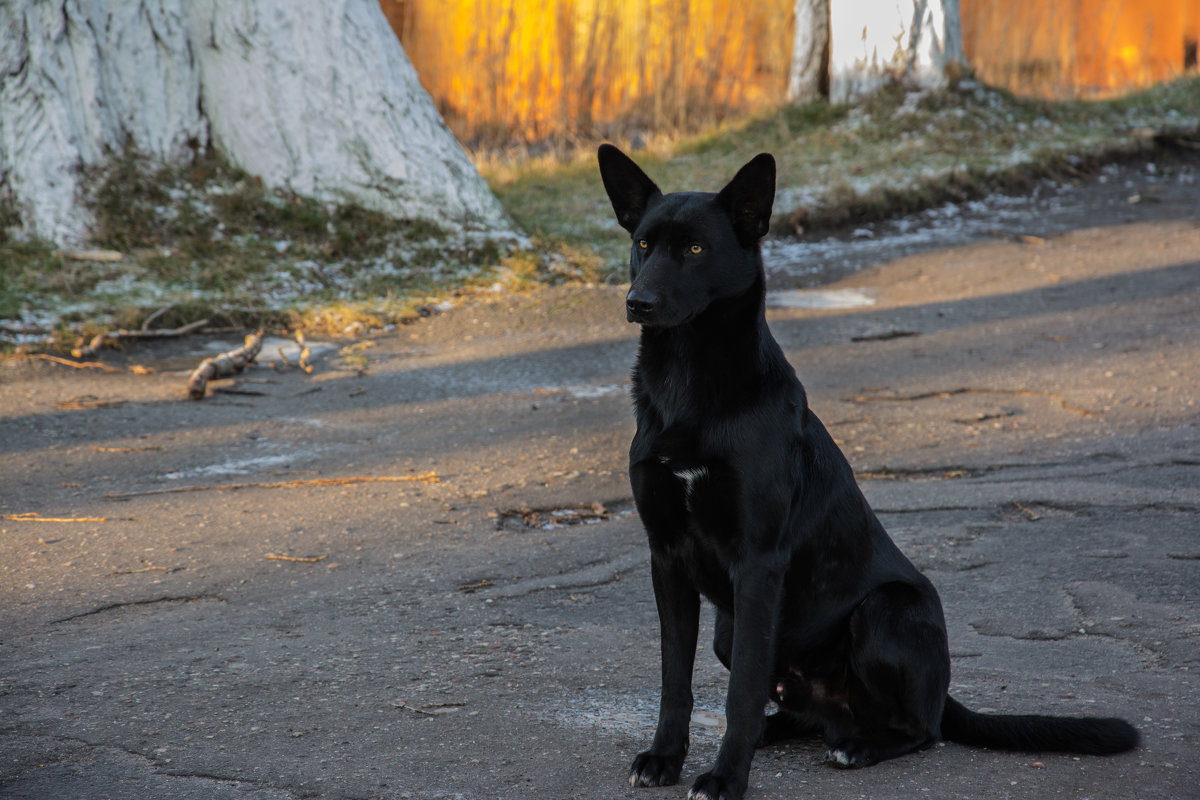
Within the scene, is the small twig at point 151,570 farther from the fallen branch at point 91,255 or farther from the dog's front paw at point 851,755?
the fallen branch at point 91,255

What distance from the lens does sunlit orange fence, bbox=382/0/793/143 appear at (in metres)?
12.7

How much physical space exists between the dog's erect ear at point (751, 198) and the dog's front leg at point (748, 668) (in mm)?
823

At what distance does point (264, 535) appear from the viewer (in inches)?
164

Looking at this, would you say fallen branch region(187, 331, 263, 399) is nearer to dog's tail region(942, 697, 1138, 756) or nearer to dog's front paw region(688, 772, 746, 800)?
dog's front paw region(688, 772, 746, 800)

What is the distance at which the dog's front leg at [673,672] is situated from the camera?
2359 millimetres

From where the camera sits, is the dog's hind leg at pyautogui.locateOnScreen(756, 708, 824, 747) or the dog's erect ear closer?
the dog's erect ear

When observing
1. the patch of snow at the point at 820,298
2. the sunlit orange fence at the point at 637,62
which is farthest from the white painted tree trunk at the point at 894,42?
the patch of snow at the point at 820,298

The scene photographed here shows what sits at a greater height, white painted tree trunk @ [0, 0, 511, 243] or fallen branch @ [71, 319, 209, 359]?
white painted tree trunk @ [0, 0, 511, 243]

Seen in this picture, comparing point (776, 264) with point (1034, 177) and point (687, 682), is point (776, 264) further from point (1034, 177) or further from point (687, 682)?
point (687, 682)

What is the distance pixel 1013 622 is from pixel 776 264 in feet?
17.8

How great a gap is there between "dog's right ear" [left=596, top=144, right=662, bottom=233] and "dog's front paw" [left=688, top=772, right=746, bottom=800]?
139 centimetres

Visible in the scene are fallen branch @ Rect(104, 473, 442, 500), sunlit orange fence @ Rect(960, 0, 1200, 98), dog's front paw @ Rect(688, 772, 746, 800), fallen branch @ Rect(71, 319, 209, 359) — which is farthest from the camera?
sunlit orange fence @ Rect(960, 0, 1200, 98)

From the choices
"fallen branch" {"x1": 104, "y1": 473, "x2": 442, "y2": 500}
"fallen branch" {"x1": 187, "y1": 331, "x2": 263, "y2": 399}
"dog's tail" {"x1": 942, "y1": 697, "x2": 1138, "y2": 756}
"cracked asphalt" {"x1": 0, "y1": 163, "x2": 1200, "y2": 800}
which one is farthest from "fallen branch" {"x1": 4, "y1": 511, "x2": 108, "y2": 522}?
"dog's tail" {"x1": 942, "y1": 697, "x2": 1138, "y2": 756}

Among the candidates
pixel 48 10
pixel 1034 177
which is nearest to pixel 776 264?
pixel 1034 177
